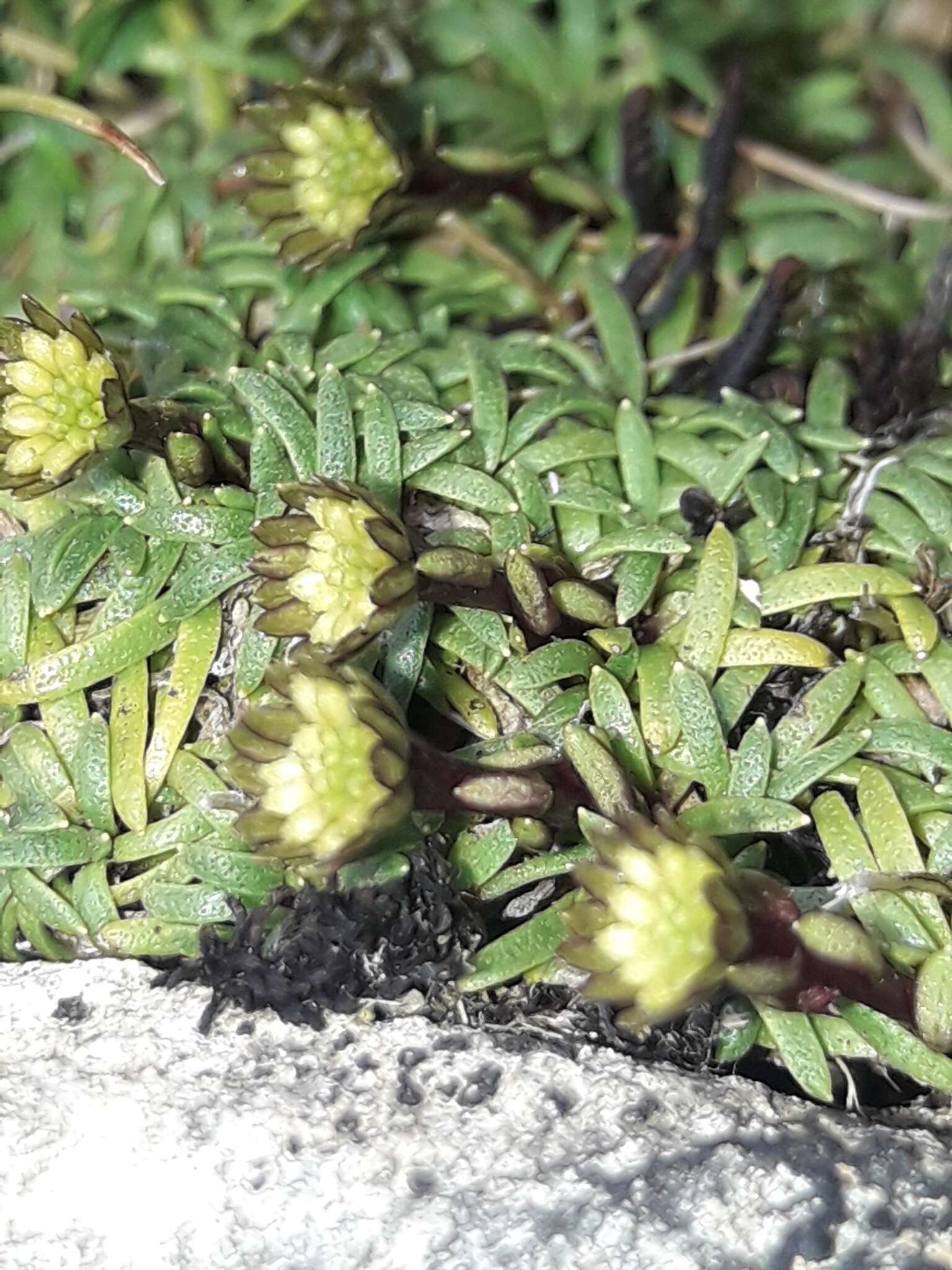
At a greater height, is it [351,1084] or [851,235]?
[851,235]

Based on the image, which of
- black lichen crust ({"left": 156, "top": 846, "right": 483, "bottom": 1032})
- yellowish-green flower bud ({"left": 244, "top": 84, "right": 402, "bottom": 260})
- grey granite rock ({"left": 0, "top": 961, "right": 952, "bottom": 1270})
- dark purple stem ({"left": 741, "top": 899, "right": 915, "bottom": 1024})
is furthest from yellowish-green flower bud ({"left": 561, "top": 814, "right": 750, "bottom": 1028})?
yellowish-green flower bud ({"left": 244, "top": 84, "right": 402, "bottom": 260})

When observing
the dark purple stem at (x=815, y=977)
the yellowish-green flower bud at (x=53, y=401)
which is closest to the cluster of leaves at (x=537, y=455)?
the dark purple stem at (x=815, y=977)

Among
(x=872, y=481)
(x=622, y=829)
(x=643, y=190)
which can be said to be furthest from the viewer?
(x=643, y=190)

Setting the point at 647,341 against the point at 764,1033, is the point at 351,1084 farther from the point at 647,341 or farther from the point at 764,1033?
the point at 647,341

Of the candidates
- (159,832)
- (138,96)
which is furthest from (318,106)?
(159,832)

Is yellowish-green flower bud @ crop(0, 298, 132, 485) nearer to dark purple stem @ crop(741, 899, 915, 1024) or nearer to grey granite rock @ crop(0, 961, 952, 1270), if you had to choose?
grey granite rock @ crop(0, 961, 952, 1270)

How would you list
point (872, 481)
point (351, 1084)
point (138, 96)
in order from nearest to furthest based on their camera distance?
point (351, 1084) → point (872, 481) → point (138, 96)

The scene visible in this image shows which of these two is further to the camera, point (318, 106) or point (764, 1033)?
point (318, 106)

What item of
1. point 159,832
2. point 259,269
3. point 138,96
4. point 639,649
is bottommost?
point 159,832
